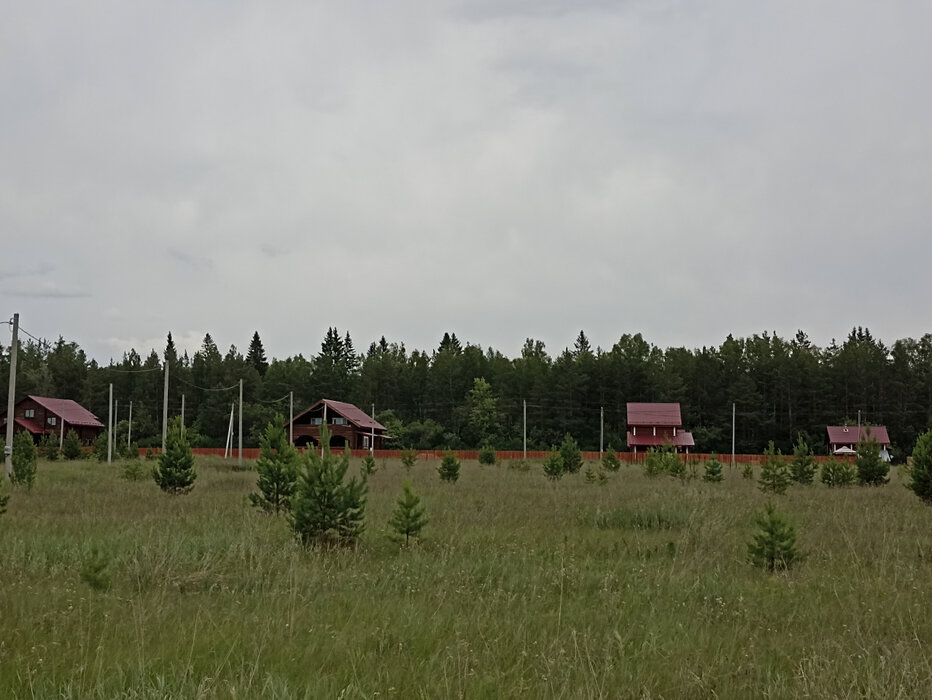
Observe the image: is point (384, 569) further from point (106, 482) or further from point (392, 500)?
point (106, 482)

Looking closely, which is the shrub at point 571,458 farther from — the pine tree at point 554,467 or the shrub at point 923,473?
the shrub at point 923,473

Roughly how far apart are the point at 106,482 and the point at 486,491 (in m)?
12.2

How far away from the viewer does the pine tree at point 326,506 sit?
10.5 m

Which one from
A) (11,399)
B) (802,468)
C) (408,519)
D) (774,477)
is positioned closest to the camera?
(408,519)

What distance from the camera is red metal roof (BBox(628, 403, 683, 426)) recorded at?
6362 centimetres

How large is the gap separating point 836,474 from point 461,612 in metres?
23.0

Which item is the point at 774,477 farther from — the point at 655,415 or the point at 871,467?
the point at 655,415

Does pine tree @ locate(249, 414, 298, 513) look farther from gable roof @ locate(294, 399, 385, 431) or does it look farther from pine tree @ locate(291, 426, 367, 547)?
gable roof @ locate(294, 399, 385, 431)

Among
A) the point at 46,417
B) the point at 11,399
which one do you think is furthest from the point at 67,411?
the point at 11,399

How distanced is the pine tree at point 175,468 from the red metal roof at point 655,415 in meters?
49.4

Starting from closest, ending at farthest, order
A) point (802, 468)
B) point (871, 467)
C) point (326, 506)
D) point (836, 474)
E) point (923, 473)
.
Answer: point (326, 506), point (923, 473), point (836, 474), point (871, 467), point (802, 468)

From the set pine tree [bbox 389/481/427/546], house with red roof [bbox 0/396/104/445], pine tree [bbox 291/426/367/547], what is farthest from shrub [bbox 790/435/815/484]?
house with red roof [bbox 0/396/104/445]

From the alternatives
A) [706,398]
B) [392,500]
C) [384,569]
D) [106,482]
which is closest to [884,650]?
[384,569]

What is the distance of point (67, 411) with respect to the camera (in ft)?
231
